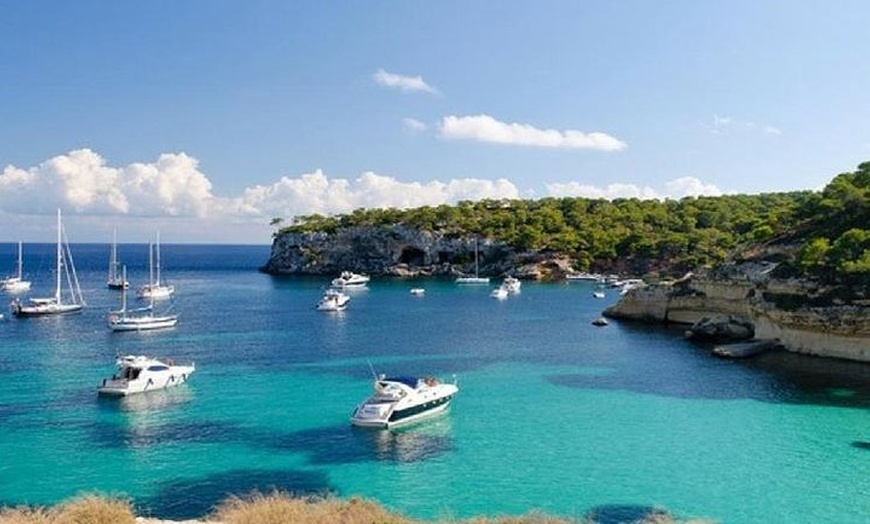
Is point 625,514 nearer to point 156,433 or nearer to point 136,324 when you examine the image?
point 156,433

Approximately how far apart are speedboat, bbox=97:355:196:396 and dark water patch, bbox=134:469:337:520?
1727 centimetres

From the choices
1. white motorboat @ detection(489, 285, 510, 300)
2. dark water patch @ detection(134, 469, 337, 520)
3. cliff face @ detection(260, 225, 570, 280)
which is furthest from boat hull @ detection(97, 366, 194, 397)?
cliff face @ detection(260, 225, 570, 280)

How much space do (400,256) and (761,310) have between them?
100716 millimetres

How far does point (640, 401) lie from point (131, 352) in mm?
40992

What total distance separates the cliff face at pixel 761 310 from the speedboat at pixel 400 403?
101 ft

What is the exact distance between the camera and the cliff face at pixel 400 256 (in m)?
142

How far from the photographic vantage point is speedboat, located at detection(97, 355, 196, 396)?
145 ft

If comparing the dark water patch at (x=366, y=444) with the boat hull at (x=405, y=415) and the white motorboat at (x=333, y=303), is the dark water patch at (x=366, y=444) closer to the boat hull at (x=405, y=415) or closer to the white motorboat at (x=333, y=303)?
the boat hull at (x=405, y=415)

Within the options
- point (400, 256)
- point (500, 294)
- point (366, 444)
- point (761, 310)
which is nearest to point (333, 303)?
point (500, 294)

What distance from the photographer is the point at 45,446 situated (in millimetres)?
34094

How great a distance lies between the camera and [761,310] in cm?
6069

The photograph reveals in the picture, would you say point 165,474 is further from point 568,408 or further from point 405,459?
point 568,408

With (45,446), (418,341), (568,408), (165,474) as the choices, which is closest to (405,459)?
(165,474)

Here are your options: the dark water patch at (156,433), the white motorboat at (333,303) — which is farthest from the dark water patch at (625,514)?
the white motorboat at (333,303)
